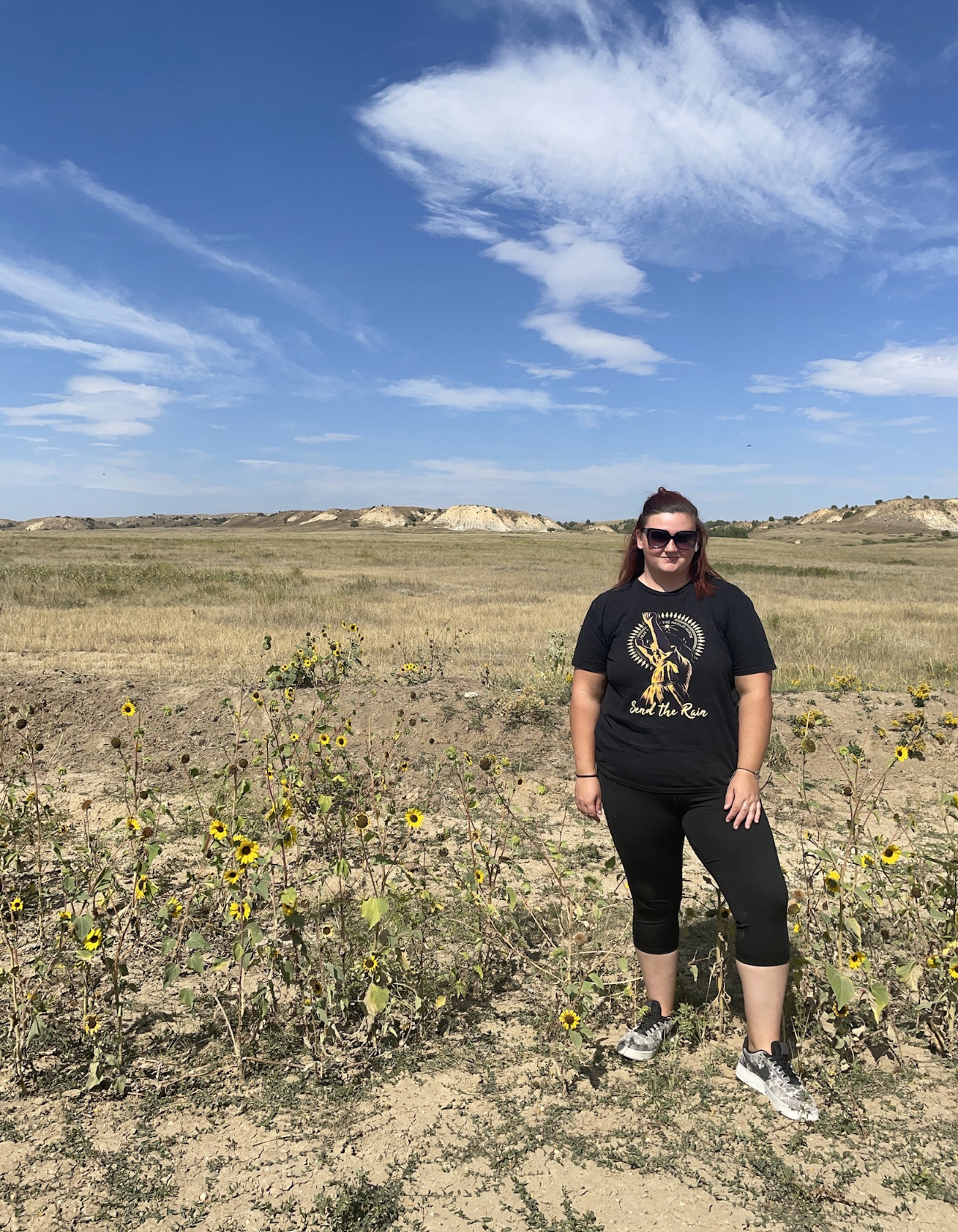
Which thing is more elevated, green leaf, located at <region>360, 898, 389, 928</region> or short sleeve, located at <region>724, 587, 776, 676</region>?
short sleeve, located at <region>724, 587, 776, 676</region>

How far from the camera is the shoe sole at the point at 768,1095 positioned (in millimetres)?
2574

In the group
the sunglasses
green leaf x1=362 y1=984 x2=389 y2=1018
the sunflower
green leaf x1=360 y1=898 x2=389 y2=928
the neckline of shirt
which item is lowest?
green leaf x1=362 y1=984 x2=389 y2=1018

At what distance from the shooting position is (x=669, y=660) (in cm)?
267

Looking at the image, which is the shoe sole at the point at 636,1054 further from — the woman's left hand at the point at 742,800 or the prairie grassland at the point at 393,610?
the prairie grassland at the point at 393,610

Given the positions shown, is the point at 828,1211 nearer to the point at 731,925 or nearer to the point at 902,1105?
the point at 902,1105

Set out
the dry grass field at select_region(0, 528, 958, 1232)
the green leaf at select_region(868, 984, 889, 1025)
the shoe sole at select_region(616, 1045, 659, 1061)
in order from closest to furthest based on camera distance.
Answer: the dry grass field at select_region(0, 528, 958, 1232) → the green leaf at select_region(868, 984, 889, 1025) → the shoe sole at select_region(616, 1045, 659, 1061)

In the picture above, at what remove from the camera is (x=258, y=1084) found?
110 inches

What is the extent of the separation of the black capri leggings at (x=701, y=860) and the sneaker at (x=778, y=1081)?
0.37m

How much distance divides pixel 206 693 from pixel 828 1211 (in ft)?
22.6

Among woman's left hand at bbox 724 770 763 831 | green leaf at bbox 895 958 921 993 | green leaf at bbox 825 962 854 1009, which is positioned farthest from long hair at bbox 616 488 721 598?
green leaf at bbox 895 958 921 993

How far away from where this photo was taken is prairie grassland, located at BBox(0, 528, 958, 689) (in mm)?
11062

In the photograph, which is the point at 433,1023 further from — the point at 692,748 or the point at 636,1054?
the point at 692,748

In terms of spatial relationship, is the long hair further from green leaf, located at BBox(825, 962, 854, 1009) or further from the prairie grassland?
the prairie grassland

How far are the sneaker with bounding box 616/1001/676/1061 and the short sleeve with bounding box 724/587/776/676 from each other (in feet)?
4.95
